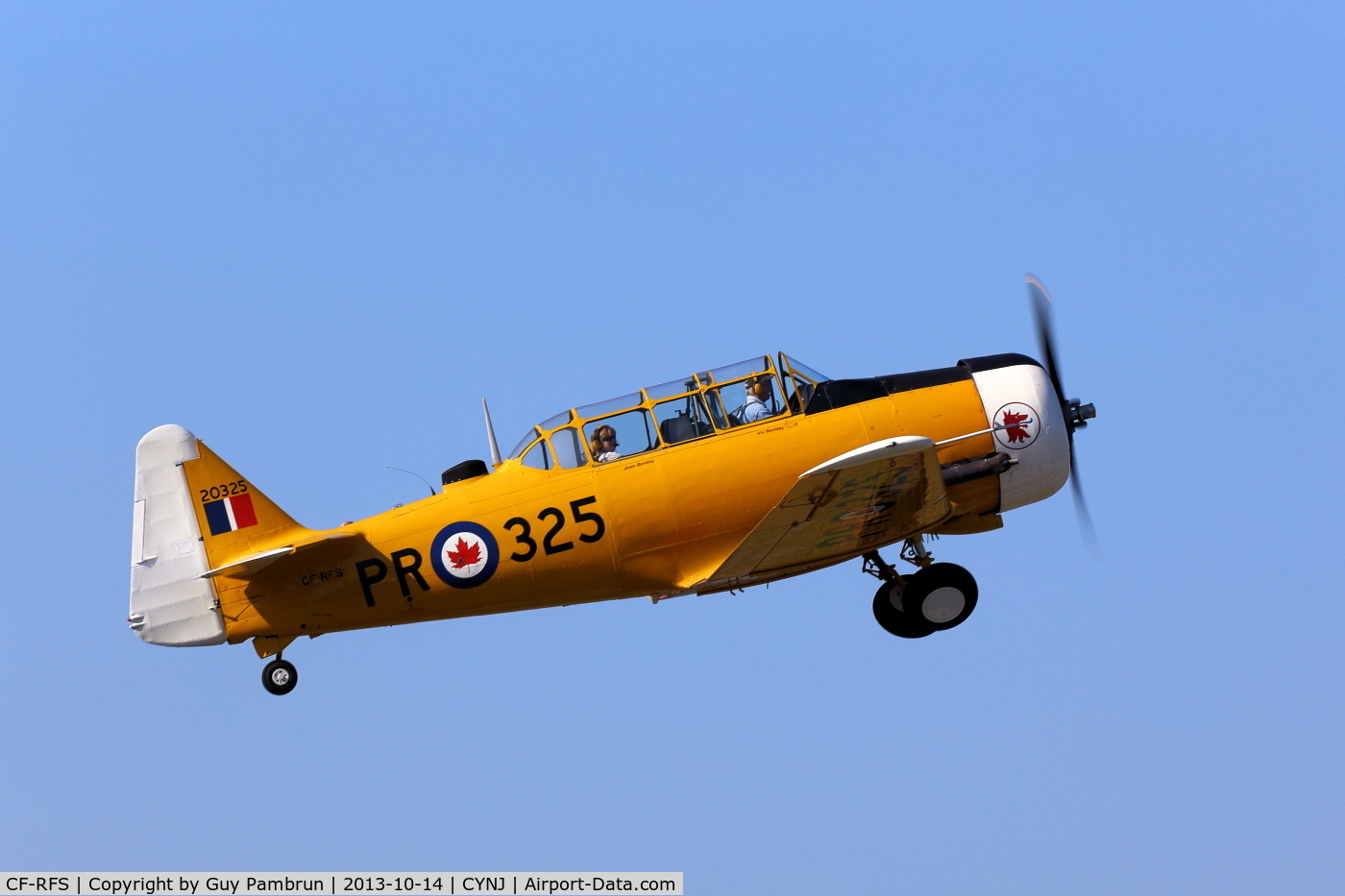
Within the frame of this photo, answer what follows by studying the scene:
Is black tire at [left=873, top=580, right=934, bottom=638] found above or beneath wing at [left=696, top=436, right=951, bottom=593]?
beneath

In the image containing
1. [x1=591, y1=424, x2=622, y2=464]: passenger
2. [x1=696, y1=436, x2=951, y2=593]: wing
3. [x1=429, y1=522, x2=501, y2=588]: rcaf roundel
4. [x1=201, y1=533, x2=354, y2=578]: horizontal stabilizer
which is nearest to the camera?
[x1=696, y1=436, x2=951, y2=593]: wing

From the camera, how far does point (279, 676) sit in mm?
13055

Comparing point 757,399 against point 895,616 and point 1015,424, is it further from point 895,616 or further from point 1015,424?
point 895,616

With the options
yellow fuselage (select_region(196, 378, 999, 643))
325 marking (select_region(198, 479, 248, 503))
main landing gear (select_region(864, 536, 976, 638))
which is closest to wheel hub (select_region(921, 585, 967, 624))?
main landing gear (select_region(864, 536, 976, 638))

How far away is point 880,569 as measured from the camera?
13.9 metres

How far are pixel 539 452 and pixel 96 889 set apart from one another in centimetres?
513

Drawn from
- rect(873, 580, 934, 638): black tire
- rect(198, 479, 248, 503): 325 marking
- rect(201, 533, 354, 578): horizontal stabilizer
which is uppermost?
rect(198, 479, 248, 503): 325 marking

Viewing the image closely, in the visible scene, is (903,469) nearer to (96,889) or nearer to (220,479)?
(220,479)

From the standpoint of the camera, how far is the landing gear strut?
13.0 m

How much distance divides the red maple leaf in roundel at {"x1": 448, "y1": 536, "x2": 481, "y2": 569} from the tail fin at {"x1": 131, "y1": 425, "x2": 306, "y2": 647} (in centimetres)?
140

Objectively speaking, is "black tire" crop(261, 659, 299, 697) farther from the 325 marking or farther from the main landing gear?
the main landing gear

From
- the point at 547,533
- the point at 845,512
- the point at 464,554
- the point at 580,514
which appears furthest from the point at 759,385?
the point at 464,554

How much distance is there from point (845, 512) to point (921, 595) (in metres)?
1.49

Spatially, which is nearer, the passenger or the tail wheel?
the passenger
